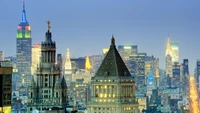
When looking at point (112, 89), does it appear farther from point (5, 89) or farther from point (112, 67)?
point (5, 89)

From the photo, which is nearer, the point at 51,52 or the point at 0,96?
the point at 0,96

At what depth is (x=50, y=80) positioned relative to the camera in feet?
413

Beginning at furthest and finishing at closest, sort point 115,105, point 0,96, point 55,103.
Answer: point 55,103, point 115,105, point 0,96

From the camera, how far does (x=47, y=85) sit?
125 meters

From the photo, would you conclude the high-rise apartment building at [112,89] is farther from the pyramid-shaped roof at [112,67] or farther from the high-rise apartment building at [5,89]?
the high-rise apartment building at [5,89]

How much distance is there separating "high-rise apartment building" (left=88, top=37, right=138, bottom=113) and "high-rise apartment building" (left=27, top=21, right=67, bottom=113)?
79.7 feet

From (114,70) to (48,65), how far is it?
26353mm

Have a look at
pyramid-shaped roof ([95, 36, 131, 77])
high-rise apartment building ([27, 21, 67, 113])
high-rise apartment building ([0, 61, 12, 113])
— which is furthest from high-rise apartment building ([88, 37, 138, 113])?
high-rise apartment building ([27, 21, 67, 113])

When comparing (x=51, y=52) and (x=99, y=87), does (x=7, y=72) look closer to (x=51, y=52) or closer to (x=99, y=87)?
(x=99, y=87)

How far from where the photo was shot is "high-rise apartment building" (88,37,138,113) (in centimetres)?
9938

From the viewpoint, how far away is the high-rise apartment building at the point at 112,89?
99.4 metres

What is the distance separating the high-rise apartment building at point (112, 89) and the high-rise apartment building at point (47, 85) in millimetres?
24284

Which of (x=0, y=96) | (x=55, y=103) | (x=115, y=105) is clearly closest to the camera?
(x=0, y=96)

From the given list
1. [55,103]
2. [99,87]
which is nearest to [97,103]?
[99,87]
